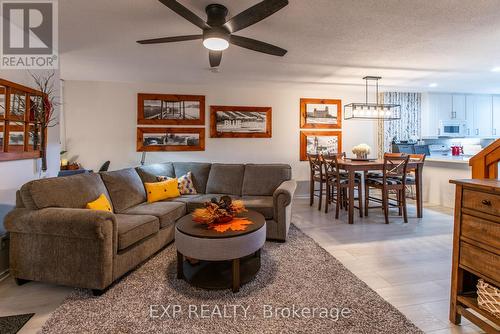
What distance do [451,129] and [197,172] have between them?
5931 millimetres

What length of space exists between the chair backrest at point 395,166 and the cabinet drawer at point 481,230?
7.89 ft

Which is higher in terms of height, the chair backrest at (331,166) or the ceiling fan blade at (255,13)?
the ceiling fan blade at (255,13)

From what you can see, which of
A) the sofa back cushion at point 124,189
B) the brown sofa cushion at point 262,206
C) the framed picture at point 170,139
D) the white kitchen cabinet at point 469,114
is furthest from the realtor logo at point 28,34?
the white kitchen cabinet at point 469,114

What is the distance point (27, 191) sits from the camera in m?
2.24

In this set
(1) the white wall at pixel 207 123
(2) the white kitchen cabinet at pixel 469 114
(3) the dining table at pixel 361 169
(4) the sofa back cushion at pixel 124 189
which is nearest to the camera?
(4) the sofa back cushion at pixel 124 189

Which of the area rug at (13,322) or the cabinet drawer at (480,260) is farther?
the area rug at (13,322)

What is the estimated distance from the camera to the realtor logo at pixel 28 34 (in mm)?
2431

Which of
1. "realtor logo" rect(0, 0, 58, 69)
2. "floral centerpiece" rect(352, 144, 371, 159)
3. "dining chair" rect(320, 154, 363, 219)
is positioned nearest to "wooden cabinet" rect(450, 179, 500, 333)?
"dining chair" rect(320, 154, 363, 219)

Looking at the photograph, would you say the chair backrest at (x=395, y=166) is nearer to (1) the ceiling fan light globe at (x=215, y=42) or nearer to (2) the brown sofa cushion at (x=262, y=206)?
(2) the brown sofa cushion at (x=262, y=206)

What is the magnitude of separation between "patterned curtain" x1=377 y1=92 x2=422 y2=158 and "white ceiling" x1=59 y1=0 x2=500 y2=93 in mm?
1065

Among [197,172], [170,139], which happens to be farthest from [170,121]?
[197,172]

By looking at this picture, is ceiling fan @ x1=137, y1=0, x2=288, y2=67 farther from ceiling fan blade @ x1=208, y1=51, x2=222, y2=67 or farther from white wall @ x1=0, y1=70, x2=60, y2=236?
white wall @ x1=0, y1=70, x2=60, y2=236

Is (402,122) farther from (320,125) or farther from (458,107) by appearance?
(320,125)

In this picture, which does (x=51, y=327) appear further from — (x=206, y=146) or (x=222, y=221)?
(x=206, y=146)
